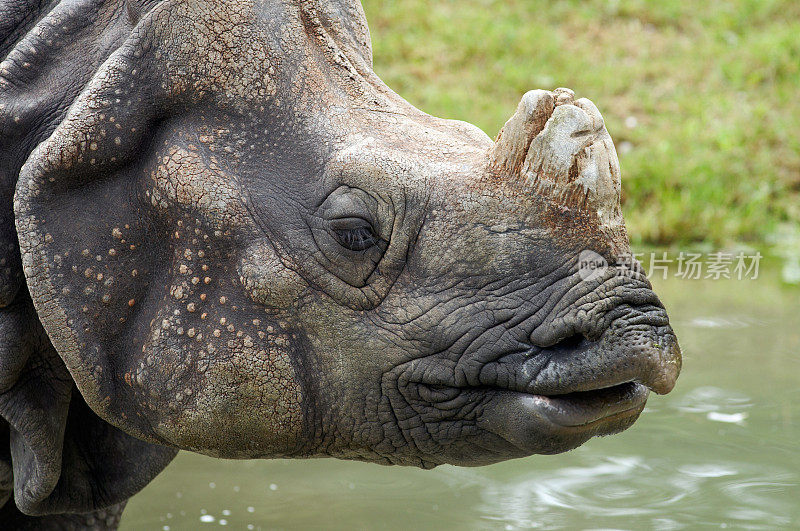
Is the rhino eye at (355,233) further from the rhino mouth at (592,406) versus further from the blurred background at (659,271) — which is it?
the blurred background at (659,271)

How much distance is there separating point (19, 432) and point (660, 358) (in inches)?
69.8

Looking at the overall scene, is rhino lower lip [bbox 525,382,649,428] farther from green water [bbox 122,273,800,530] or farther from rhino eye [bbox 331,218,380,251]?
green water [bbox 122,273,800,530]

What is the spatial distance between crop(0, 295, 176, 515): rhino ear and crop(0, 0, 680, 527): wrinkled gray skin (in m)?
0.01

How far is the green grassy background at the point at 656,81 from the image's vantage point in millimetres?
8750

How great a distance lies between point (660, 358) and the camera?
2668 millimetres

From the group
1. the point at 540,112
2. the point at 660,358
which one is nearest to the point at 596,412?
the point at 660,358

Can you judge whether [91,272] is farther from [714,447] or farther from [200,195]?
[714,447]

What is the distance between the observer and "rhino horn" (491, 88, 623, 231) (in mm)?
2674

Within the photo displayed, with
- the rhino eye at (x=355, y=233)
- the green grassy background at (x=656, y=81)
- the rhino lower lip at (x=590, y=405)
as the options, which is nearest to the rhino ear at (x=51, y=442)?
the rhino eye at (x=355, y=233)

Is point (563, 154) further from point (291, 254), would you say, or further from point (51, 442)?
point (51, 442)

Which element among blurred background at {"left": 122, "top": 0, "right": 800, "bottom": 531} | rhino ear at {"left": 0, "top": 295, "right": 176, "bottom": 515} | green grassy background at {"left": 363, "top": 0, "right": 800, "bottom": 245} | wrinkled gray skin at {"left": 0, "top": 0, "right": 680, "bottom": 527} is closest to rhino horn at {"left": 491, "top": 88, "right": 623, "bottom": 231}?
wrinkled gray skin at {"left": 0, "top": 0, "right": 680, "bottom": 527}

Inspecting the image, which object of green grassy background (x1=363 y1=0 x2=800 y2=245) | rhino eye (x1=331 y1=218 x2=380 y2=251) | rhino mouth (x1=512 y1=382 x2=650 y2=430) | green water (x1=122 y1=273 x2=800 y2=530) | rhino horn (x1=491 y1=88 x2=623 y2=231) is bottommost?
green water (x1=122 y1=273 x2=800 y2=530)

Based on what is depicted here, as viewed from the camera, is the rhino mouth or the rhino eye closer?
the rhino mouth

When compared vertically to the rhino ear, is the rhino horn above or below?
above
